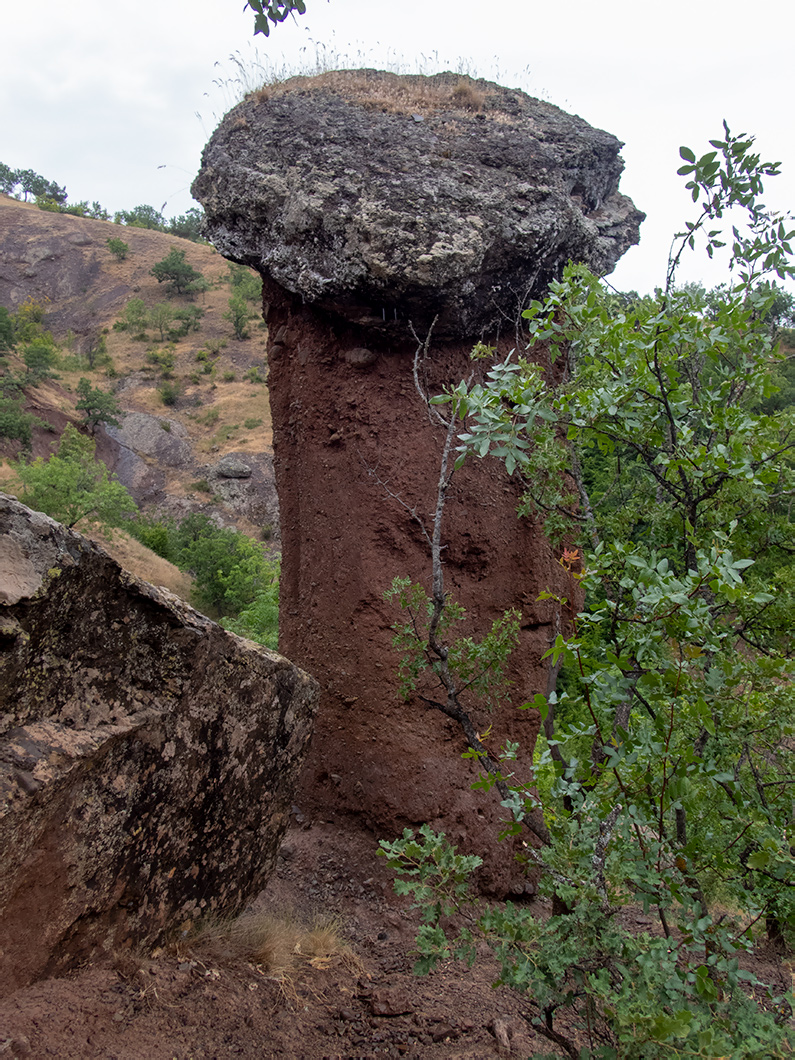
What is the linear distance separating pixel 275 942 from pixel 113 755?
126 centimetres

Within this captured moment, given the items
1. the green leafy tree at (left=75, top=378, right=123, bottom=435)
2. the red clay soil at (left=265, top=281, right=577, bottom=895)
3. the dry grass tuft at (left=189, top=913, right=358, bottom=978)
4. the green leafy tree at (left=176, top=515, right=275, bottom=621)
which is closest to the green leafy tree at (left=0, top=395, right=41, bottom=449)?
the green leafy tree at (left=75, top=378, right=123, bottom=435)

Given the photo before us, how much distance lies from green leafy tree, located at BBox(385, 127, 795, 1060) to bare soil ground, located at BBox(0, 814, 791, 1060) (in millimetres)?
563

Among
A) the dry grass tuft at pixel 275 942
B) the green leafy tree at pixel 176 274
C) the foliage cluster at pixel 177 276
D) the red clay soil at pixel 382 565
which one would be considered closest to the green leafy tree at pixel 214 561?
the red clay soil at pixel 382 565

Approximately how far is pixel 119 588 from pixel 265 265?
300 centimetres

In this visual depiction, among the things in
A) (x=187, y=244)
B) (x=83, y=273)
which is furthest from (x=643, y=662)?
(x=187, y=244)

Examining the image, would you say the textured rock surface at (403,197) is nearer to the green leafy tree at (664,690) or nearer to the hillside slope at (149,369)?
the green leafy tree at (664,690)

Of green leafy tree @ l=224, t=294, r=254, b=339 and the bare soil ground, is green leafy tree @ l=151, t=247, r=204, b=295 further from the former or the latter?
the bare soil ground

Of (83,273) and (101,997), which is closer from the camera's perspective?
(101,997)

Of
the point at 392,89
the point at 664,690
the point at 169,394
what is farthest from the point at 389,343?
the point at 169,394

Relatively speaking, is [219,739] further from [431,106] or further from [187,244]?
[187,244]

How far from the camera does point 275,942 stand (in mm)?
2898

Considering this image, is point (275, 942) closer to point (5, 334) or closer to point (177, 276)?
point (5, 334)

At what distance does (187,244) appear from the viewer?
155ft

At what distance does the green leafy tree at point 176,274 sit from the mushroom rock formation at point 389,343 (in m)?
39.4
